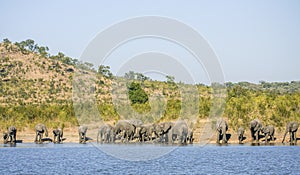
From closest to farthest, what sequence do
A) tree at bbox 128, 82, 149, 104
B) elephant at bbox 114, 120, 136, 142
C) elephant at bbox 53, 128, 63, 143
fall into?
elephant at bbox 114, 120, 136, 142 → elephant at bbox 53, 128, 63, 143 → tree at bbox 128, 82, 149, 104

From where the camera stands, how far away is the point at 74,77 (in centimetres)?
11475

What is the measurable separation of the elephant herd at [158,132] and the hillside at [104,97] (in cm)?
473

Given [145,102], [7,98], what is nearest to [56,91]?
[7,98]

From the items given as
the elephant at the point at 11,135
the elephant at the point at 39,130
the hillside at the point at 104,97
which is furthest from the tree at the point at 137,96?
the elephant at the point at 11,135

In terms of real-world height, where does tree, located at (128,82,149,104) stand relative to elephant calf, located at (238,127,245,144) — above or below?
above

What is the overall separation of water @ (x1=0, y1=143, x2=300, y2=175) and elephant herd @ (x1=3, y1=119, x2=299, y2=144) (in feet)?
9.10

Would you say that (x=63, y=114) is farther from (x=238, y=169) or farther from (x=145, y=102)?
(x=238, y=169)

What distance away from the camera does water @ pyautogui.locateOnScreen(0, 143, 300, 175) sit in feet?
111

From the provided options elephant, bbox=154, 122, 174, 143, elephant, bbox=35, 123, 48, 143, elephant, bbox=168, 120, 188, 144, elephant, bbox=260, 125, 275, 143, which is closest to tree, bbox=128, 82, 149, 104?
elephant, bbox=35, 123, 48, 143

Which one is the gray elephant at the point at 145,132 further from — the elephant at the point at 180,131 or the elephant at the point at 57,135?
the elephant at the point at 57,135

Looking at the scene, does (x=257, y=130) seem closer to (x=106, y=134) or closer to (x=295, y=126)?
(x=295, y=126)

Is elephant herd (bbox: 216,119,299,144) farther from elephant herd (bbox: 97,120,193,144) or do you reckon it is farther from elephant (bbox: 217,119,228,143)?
elephant herd (bbox: 97,120,193,144)

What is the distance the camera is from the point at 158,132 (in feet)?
172

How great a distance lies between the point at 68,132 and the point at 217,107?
16444 mm
